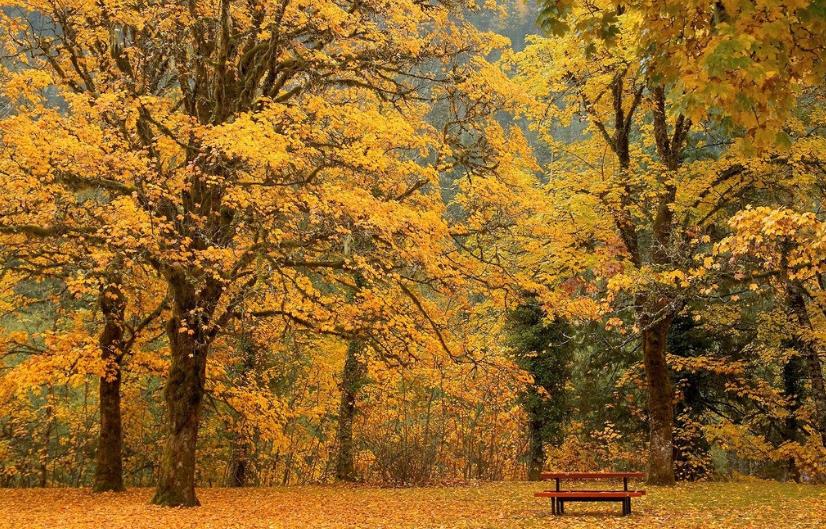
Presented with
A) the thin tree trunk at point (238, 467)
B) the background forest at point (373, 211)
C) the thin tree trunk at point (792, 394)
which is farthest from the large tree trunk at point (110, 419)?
the thin tree trunk at point (792, 394)

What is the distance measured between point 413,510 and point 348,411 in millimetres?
7857

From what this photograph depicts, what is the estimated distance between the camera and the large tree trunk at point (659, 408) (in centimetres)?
1423

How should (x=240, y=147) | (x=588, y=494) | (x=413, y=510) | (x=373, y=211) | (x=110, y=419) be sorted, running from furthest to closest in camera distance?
(x=110, y=419)
(x=413, y=510)
(x=373, y=211)
(x=588, y=494)
(x=240, y=147)

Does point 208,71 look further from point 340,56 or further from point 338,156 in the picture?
point 338,156

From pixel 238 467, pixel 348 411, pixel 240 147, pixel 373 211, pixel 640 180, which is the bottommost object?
pixel 238 467

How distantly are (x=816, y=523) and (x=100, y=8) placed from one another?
1221 centimetres

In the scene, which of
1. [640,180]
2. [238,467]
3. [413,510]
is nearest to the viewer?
[413,510]

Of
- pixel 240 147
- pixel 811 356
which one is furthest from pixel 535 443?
pixel 240 147

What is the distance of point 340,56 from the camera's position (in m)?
12.0

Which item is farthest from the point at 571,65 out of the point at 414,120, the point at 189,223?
the point at 189,223

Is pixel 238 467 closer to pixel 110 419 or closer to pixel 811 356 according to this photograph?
pixel 110 419

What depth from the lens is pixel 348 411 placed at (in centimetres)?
1873

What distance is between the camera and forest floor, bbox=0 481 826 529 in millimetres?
8914

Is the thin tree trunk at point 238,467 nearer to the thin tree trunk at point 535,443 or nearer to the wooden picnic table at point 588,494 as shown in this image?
the thin tree trunk at point 535,443
